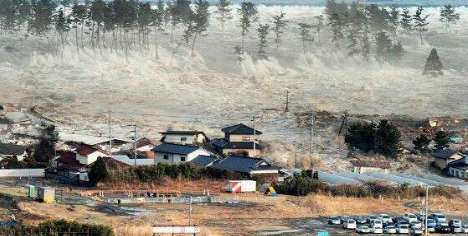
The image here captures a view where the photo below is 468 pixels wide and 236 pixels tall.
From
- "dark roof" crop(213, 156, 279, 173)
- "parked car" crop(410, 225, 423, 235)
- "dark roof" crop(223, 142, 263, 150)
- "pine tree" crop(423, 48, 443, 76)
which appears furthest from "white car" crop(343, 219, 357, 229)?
"pine tree" crop(423, 48, 443, 76)

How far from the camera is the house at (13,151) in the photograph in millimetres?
44594

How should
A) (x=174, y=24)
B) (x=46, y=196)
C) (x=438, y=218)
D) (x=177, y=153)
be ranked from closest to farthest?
(x=438, y=218), (x=46, y=196), (x=177, y=153), (x=174, y=24)

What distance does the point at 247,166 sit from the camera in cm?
4222

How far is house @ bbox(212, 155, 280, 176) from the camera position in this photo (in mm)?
41875

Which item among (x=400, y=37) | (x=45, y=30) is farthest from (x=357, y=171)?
(x=400, y=37)

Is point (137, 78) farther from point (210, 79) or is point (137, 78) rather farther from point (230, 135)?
point (230, 135)

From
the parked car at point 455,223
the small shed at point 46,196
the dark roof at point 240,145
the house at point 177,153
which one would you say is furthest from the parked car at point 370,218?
the dark roof at point 240,145

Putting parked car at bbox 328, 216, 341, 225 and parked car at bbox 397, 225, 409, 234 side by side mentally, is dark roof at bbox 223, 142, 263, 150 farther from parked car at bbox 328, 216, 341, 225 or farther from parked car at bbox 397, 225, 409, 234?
parked car at bbox 397, 225, 409, 234

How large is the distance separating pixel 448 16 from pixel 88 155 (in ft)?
209

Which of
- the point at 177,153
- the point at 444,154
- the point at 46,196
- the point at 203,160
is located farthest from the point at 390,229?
the point at 177,153

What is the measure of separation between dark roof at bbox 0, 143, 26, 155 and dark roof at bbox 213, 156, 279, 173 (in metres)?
7.94

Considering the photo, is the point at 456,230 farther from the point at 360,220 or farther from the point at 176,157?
the point at 176,157

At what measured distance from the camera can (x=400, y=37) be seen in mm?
95125

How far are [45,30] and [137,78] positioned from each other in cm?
1588
